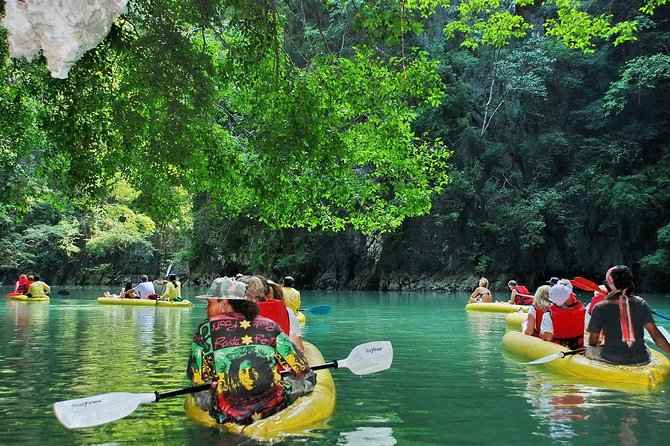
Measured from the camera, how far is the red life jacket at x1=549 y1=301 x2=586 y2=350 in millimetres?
7707

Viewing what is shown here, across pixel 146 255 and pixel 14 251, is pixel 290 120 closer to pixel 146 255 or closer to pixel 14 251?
pixel 14 251

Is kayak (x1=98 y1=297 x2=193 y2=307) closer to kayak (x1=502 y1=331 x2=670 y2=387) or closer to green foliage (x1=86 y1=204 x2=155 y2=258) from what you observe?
kayak (x1=502 y1=331 x2=670 y2=387)

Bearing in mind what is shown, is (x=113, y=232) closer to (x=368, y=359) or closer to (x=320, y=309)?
(x=320, y=309)

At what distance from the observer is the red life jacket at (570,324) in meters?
7.71

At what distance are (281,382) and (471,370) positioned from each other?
3730 millimetres

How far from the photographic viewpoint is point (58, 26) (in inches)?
226

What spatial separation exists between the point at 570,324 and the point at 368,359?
3.29m

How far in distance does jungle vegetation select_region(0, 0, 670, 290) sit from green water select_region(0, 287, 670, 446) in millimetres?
2062

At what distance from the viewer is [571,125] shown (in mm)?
31719

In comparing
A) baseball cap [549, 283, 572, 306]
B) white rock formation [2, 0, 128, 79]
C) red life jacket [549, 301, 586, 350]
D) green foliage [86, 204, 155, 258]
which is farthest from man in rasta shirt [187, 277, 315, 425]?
green foliage [86, 204, 155, 258]

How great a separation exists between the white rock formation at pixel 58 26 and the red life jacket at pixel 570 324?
5.55 m

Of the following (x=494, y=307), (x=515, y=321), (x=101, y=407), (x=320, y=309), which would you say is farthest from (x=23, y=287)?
(x=101, y=407)

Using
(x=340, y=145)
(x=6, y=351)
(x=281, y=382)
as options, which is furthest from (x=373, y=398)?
(x=6, y=351)

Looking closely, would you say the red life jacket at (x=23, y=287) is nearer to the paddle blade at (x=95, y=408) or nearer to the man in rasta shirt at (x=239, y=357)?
the paddle blade at (x=95, y=408)
